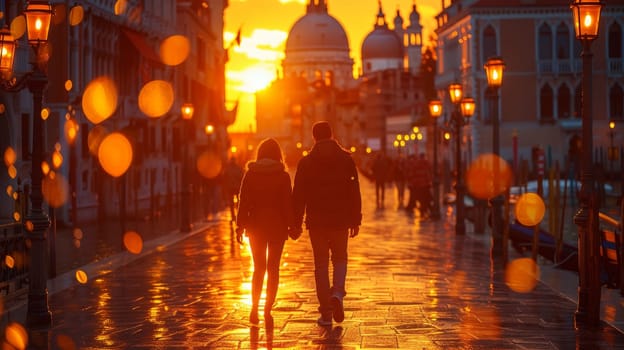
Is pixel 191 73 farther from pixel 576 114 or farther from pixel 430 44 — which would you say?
pixel 430 44

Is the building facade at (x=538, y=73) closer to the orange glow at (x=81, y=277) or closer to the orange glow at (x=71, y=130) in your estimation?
Result: the orange glow at (x=71, y=130)

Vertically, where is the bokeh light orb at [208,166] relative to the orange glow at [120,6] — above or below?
below

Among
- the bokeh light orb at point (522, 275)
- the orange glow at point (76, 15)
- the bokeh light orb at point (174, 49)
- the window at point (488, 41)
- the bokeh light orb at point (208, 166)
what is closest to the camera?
the bokeh light orb at point (522, 275)

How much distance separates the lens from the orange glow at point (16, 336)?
1046 centimetres

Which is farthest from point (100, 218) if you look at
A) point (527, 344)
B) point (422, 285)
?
point (527, 344)

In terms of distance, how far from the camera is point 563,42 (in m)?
70.9

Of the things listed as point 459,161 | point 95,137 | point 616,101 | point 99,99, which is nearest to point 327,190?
point 459,161

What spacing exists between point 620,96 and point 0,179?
158 ft

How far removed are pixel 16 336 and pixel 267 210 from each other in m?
2.67

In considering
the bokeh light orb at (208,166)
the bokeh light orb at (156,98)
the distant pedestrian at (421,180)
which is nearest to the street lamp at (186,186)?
the distant pedestrian at (421,180)

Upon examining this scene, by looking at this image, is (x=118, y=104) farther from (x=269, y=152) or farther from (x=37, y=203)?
(x=269, y=152)

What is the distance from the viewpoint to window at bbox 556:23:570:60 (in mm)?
70312

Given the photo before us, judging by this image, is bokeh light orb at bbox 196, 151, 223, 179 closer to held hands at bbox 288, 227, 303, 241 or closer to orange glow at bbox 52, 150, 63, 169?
orange glow at bbox 52, 150, 63, 169

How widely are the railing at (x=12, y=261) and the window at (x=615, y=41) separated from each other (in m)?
60.0
